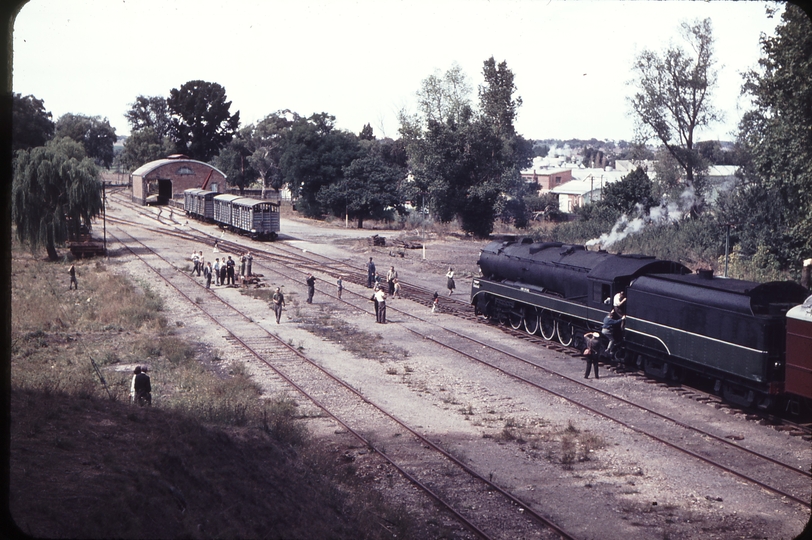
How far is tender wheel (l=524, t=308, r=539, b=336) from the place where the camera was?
83.9 feet

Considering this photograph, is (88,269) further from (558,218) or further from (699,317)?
(558,218)

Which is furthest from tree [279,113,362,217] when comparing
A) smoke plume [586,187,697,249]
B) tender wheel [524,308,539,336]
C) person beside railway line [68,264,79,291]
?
tender wheel [524,308,539,336]

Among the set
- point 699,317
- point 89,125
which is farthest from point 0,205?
point 89,125

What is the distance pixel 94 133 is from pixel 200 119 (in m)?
39.4

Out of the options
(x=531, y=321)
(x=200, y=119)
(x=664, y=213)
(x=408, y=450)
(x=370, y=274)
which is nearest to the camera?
(x=408, y=450)

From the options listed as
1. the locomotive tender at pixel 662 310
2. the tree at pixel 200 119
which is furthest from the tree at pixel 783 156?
the tree at pixel 200 119

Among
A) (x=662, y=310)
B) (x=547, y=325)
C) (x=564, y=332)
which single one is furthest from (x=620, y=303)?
(x=547, y=325)

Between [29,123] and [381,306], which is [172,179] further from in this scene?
[381,306]

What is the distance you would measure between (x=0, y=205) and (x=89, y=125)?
13537 cm

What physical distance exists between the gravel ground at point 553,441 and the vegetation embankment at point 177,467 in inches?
46.9

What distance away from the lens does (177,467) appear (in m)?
10.0

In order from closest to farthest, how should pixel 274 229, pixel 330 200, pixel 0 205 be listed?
pixel 0 205 < pixel 274 229 < pixel 330 200

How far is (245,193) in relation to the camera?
94.9 meters

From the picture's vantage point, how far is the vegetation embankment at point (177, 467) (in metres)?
8.08
